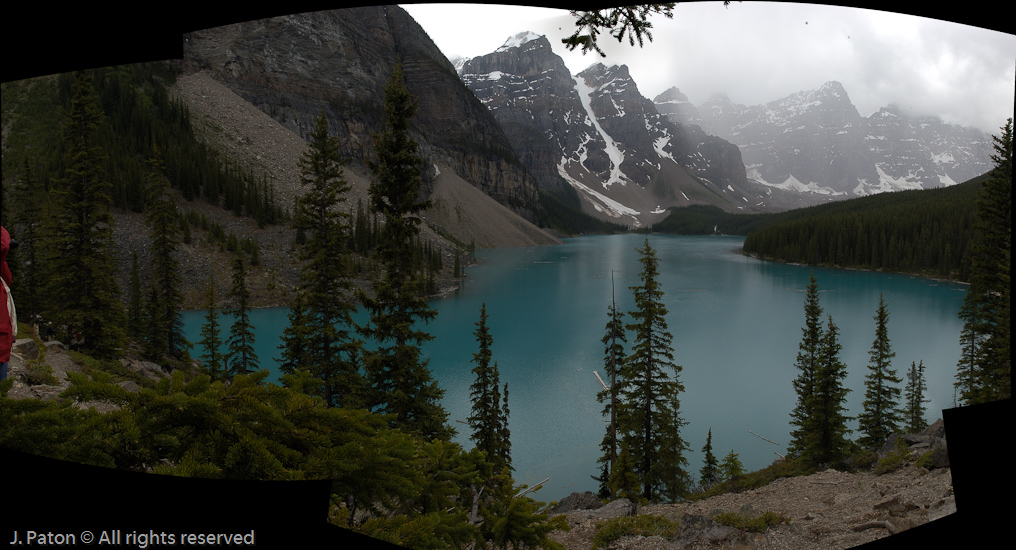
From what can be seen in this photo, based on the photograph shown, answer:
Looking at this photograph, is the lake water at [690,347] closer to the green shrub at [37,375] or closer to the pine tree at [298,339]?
the pine tree at [298,339]

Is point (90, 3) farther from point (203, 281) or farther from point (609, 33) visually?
point (203, 281)

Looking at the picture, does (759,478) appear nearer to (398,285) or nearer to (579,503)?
(579,503)

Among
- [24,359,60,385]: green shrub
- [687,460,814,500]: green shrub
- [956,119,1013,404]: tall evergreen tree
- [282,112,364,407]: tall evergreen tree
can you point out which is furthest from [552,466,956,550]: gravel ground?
[956,119,1013,404]: tall evergreen tree

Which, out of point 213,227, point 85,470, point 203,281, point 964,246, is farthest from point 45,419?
point 964,246

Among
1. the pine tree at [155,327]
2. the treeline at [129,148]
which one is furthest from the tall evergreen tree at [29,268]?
the treeline at [129,148]

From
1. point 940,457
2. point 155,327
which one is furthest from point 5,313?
point 155,327
